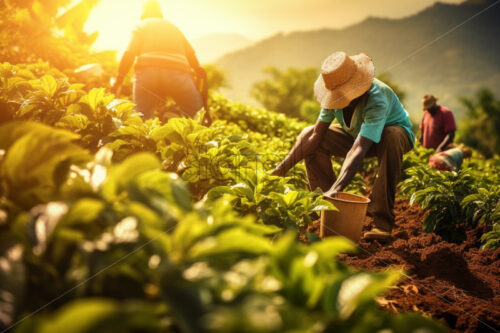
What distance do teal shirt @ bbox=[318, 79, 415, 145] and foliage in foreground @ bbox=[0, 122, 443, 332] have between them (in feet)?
7.96

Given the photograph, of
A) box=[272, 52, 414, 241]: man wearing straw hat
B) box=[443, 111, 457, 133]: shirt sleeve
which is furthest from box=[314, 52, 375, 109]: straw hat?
box=[443, 111, 457, 133]: shirt sleeve

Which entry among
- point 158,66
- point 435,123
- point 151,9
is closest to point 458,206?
point 158,66

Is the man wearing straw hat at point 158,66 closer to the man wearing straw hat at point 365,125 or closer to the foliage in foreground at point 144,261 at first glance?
the man wearing straw hat at point 365,125

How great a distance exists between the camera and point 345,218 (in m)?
2.69

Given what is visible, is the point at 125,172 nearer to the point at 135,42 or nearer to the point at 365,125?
the point at 365,125

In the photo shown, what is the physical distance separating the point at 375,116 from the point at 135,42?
3216 millimetres

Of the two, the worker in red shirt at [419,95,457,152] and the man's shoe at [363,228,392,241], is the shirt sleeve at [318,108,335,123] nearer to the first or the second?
the man's shoe at [363,228,392,241]

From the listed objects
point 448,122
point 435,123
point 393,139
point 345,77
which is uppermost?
point 345,77

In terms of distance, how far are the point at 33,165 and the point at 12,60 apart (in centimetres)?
571

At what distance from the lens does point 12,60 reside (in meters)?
5.28

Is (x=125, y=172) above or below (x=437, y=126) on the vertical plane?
above

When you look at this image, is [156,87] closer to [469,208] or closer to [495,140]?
[469,208]

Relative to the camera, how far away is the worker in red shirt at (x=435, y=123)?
8.12m

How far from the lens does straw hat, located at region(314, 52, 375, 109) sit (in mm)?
3080
